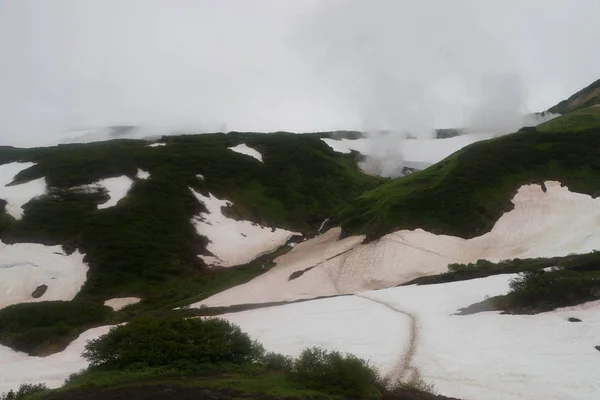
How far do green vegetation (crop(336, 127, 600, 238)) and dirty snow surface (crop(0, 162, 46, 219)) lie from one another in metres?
40.8

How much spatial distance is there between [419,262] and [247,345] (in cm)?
3193

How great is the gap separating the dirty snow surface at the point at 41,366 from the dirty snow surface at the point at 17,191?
117 ft

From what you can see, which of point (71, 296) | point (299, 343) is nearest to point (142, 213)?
point (71, 296)

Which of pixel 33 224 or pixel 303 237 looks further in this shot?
pixel 303 237

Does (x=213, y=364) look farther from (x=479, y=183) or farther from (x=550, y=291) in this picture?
(x=479, y=183)

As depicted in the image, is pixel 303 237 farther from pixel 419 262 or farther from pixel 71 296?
pixel 71 296

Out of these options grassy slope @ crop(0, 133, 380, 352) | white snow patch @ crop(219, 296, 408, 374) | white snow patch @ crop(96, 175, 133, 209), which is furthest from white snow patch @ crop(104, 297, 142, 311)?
white snow patch @ crop(96, 175, 133, 209)

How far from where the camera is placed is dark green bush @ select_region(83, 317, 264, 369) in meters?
18.5

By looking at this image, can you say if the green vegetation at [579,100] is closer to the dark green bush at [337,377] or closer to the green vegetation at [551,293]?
the green vegetation at [551,293]

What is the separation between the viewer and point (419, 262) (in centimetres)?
4919

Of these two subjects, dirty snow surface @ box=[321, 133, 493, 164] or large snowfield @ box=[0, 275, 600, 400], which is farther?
dirty snow surface @ box=[321, 133, 493, 164]

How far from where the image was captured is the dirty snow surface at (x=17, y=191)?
Answer: 6553 centimetres

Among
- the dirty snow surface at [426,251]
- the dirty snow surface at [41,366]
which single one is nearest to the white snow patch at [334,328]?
the dirty snow surface at [41,366]

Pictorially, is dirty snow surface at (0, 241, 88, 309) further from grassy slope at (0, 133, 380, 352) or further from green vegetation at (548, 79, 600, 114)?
green vegetation at (548, 79, 600, 114)
